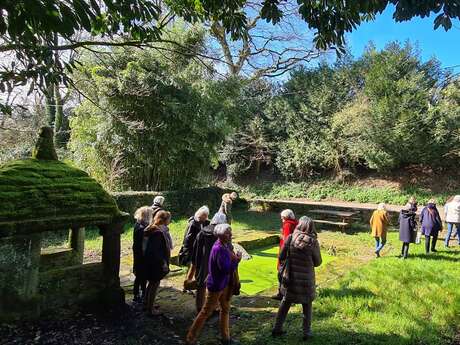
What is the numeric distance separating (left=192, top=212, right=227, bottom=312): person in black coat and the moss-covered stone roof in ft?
3.94

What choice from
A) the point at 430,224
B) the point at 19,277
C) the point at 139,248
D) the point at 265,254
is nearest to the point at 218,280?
the point at 139,248

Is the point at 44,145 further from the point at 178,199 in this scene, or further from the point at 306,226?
the point at 178,199

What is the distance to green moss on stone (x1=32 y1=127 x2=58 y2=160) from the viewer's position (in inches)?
218

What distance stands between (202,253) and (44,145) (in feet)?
9.01

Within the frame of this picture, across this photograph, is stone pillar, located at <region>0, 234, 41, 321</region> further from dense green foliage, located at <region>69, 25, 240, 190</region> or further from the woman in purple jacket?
dense green foliage, located at <region>69, 25, 240, 190</region>

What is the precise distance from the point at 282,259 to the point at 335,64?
21.1m

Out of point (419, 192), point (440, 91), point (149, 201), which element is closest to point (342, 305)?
point (149, 201)

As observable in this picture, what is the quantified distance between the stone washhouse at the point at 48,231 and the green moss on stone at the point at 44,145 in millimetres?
13

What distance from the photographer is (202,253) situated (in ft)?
17.6

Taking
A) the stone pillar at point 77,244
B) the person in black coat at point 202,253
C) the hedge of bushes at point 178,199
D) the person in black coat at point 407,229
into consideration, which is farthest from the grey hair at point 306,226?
the hedge of bushes at point 178,199

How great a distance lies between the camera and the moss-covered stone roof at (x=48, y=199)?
184 inches

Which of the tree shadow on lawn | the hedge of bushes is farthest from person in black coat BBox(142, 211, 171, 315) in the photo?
the hedge of bushes

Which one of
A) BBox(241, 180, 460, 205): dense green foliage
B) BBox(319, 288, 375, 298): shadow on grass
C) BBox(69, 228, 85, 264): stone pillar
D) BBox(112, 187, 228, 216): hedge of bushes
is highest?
BBox(241, 180, 460, 205): dense green foliage

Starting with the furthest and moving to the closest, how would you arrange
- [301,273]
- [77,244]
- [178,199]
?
1. [178,199]
2. [77,244]
3. [301,273]
